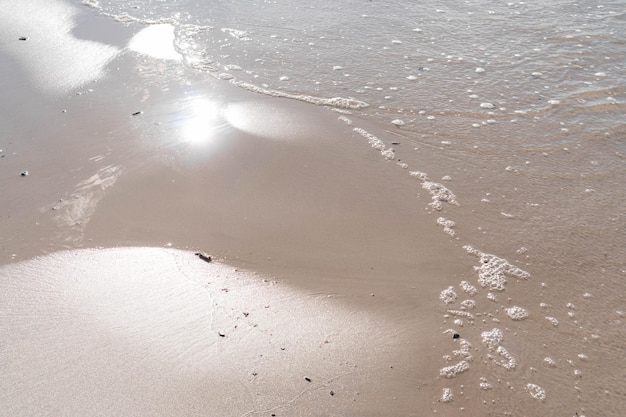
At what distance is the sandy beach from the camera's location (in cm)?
299

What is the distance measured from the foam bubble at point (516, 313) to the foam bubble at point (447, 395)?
876mm

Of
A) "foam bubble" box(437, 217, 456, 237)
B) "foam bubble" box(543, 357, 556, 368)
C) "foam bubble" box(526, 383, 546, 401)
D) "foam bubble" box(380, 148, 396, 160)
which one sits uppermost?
"foam bubble" box(380, 148, 396, 160)

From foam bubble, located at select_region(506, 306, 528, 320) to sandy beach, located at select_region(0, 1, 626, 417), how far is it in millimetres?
13

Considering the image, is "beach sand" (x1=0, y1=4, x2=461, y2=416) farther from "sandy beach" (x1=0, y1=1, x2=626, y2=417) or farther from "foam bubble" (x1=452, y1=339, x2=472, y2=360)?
"foam bubble" (x1=452, y1=339, x2=472, y2=360)

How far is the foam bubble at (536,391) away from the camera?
2982 millimetres

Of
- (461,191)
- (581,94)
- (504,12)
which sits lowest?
(461,191)

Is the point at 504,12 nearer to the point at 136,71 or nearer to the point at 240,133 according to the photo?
the point at 240,133

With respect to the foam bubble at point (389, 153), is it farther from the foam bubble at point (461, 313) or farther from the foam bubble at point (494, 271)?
the foam bubble at point (461, 313)

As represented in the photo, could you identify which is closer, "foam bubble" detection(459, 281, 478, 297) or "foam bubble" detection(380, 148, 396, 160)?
"foam bubble" detection(459, 281, 478, 297)

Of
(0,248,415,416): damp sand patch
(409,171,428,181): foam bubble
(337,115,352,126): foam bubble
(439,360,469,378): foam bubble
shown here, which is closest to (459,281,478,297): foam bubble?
(439,360,469,378): foam bubble

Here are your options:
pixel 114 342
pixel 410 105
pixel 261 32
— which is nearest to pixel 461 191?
pixel 410 105

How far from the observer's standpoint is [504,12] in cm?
827

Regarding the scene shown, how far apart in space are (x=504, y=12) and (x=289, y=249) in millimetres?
6678

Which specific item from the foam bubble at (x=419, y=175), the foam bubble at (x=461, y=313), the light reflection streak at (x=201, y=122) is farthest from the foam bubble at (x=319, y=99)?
the foam bubble at (x=461, y=313)
